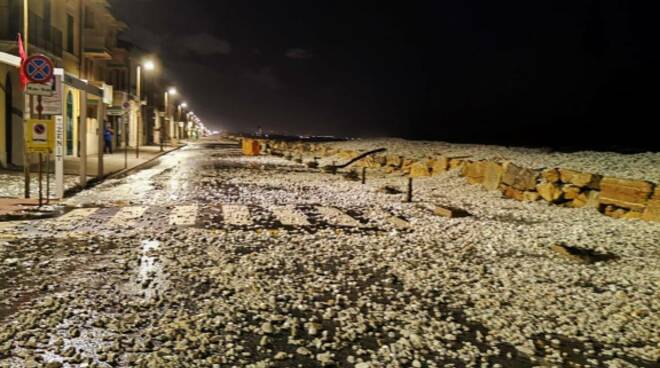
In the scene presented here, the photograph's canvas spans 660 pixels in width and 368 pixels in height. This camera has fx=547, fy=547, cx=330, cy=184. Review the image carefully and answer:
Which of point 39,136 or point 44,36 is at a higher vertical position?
point 44,36

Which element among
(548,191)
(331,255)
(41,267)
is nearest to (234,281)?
(331,255)

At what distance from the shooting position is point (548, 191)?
45.9ft

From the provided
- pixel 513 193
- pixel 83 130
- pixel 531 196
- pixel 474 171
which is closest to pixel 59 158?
pixel 83 130

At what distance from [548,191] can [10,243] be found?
39.0 ft

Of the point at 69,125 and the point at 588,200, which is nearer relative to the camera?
the point at 588,200

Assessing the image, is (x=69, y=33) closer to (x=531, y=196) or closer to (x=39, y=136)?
(x=39, y=136)

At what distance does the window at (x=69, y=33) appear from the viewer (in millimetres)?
29667

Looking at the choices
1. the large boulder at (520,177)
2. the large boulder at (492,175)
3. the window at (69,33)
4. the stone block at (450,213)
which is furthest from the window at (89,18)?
the stone block at (450,213)

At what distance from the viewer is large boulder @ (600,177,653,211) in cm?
1130

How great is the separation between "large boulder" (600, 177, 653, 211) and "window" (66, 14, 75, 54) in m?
27.9

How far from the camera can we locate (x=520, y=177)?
14945 millimetres

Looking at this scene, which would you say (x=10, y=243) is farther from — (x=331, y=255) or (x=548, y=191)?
(x=548, y=191)

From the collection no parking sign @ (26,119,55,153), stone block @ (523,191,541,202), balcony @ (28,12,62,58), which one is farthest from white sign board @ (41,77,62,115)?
balcony @ (28,12,62,58)

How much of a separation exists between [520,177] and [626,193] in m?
3.46
